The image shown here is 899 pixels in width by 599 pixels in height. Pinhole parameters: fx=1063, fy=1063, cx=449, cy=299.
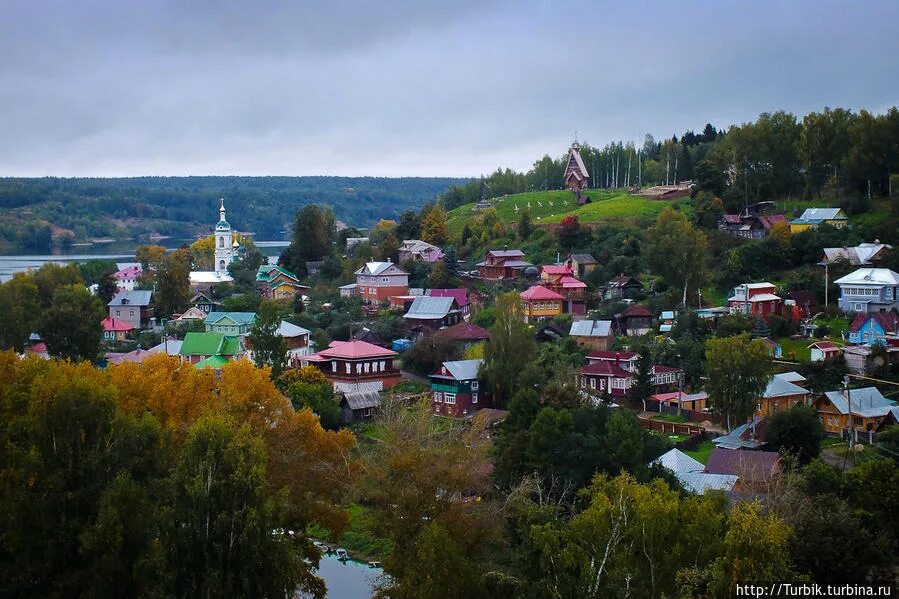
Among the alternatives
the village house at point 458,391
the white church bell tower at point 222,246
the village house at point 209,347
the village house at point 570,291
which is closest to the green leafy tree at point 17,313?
the village house at point 209,347

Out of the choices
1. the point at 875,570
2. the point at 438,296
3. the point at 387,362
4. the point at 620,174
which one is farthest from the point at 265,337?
the point at 620,174

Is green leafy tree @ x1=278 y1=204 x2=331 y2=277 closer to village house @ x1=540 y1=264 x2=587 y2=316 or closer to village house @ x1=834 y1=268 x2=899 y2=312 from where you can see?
village house @ x1=540 y1=264 x2=587 y2=316

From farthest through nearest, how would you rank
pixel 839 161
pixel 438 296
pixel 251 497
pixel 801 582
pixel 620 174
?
pixel 620 174 → pixel 839 161 → pixel 438 296 → pixel 251 497 → pixel 801 582

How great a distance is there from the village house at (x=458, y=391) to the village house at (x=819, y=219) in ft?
57.5

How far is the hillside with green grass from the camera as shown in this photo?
54688mm

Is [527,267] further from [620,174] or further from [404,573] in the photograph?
[404,573]

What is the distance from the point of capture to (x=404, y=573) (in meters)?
16.6

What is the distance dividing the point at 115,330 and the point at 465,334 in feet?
56.5

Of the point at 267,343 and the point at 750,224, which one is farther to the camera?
the point at 750,224

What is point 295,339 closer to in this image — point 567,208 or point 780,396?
point 780,396

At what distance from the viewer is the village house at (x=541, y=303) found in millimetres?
41219

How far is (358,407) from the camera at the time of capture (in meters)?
33.4

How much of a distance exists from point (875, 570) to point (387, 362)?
22.3 m

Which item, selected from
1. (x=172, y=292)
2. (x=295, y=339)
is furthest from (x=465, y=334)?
(x=172, y=292)
